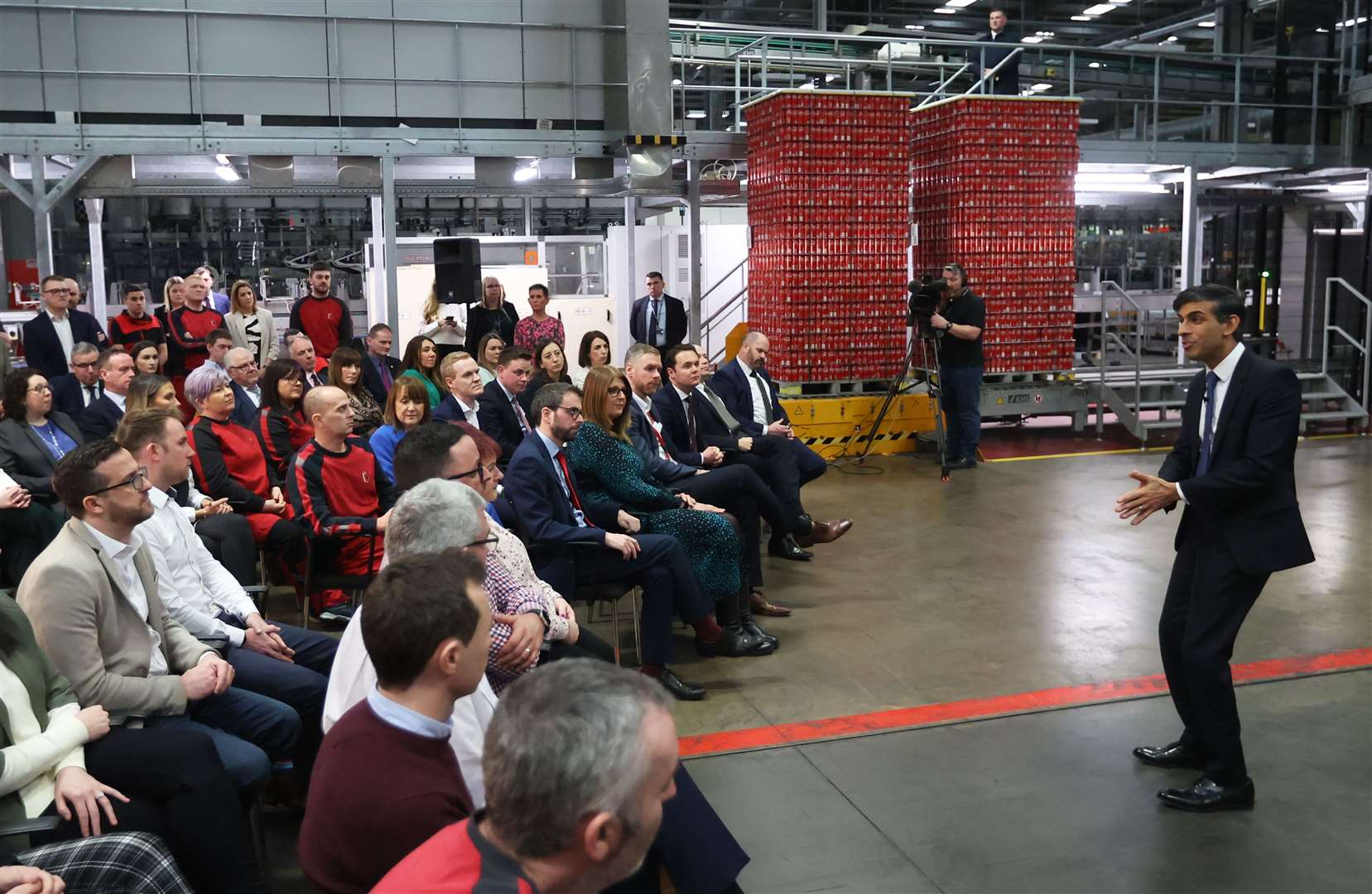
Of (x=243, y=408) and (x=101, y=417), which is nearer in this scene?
(x=101, y=417)

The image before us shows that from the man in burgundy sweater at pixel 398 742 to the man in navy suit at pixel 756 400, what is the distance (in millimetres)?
5234

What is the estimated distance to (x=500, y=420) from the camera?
679 centimetres

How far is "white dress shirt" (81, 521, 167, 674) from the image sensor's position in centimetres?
321

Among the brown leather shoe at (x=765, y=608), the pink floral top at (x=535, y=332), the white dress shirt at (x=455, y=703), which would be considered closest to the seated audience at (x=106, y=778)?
the white dress shirt at (x=455, y=703)

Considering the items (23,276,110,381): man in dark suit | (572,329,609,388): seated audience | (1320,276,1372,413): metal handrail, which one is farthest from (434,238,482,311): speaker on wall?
(1320,276,1372,413): metal handrail

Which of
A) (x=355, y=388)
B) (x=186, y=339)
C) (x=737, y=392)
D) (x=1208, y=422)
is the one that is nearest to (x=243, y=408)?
(x=355, y=388)

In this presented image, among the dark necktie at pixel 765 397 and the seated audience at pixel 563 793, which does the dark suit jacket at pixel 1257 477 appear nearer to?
the seated audience at pixel 563 793

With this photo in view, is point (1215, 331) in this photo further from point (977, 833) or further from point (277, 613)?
point (277, 613)

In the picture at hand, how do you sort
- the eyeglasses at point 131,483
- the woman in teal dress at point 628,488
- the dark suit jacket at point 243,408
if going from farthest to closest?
1. the dark suit jacket at point 243,408
2. the woman in teal dress at point 628,488
3. the eyeglasses at point 131,483

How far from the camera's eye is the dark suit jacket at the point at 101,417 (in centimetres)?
620

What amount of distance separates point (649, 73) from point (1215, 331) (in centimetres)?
869

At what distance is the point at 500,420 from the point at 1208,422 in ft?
13.6

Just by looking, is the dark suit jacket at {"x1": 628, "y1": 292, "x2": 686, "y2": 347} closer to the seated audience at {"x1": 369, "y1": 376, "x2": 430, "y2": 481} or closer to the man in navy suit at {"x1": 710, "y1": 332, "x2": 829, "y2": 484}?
the man in navy suit at {"x1": 710, "y1": 332, "x2": 829, "y2": 484}

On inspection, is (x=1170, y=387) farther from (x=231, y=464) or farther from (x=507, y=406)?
(x=231, y=464)
